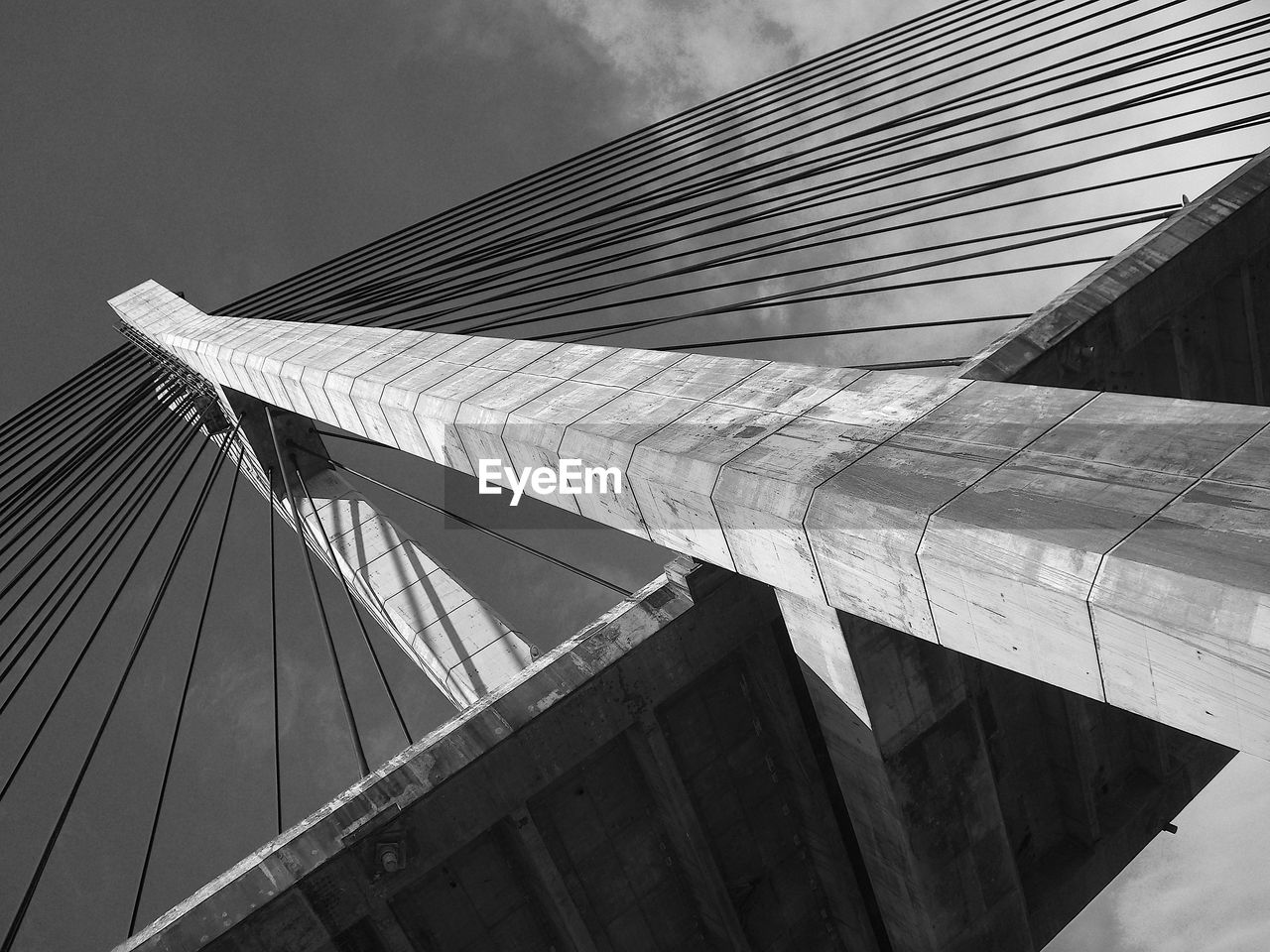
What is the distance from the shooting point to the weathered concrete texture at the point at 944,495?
5.79 meters

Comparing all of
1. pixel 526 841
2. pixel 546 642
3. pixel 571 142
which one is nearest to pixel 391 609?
pixel 526 841

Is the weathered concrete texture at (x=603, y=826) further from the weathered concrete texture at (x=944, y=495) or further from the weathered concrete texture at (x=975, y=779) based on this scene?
the weathered concrete texture at (x=944, y=495)

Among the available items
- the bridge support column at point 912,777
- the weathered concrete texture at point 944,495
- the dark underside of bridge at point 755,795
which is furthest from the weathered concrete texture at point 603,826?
the weathered concrete texture at point 944,495

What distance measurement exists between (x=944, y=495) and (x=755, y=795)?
18.5 feet

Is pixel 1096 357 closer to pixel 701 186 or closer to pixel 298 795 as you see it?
pixel 701 186

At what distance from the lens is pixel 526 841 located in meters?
10.3

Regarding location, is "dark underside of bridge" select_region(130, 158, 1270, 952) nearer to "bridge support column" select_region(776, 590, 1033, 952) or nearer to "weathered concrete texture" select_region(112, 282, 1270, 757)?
"bridge support column" select_region(776, 590, 1033, 952)

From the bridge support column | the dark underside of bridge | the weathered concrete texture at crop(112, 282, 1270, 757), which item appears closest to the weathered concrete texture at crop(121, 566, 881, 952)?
the dark underside of bridge

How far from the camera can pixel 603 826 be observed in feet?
36.2

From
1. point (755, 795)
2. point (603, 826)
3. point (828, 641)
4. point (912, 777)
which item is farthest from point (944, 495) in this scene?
point (755, 795)

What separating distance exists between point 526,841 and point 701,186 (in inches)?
437

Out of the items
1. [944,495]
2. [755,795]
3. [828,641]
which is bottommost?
[755,795]

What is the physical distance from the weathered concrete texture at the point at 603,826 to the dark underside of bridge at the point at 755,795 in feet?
0.07

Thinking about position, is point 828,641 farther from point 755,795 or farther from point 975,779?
point 755,795
